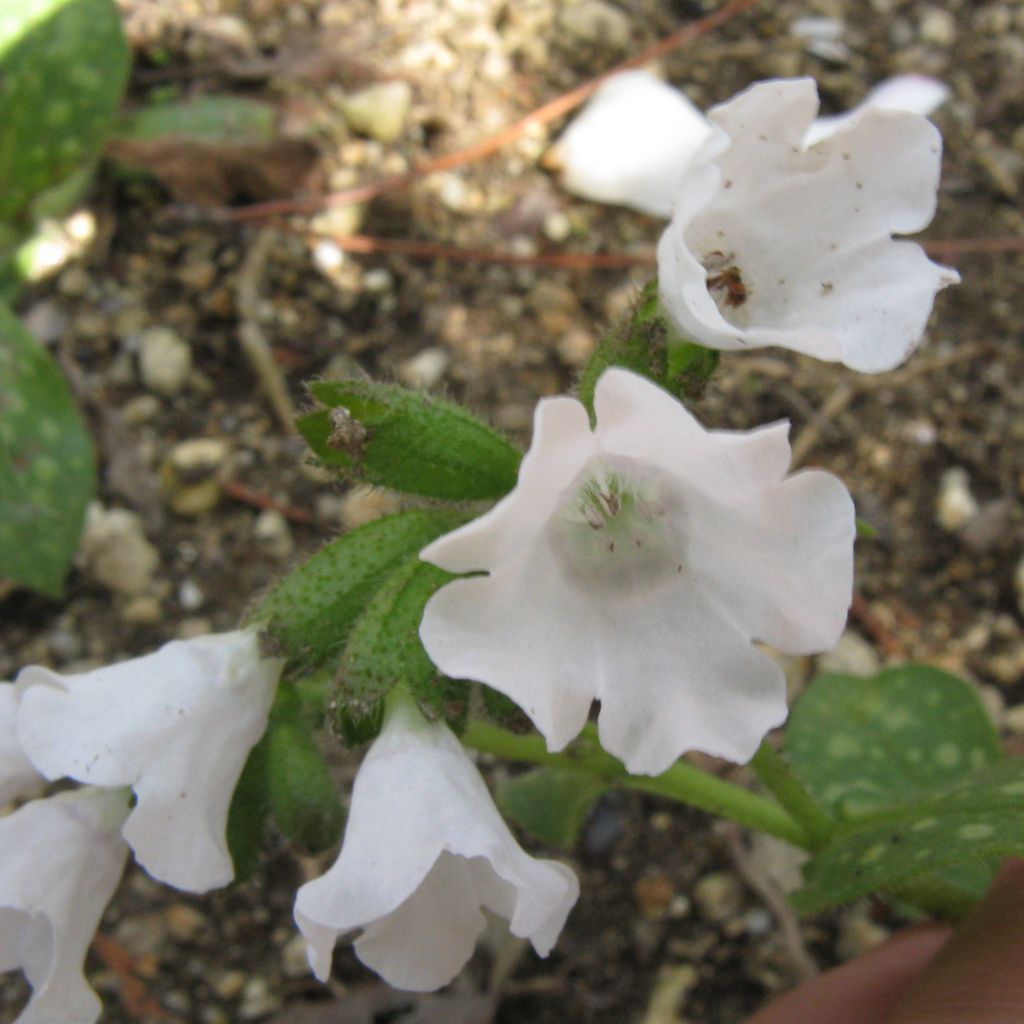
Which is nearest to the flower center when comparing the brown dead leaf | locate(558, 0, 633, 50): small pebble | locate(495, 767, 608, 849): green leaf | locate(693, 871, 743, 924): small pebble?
locate(495, 767, 608, 849): green leaf

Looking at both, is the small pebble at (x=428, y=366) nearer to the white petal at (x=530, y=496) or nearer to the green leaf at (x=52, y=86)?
the green leaf at (x=52, y=86)

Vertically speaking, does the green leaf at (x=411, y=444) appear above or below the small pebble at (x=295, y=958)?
above

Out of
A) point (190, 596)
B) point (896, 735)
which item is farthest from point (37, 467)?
point (896, 735)

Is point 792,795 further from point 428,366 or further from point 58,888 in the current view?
point 428,366

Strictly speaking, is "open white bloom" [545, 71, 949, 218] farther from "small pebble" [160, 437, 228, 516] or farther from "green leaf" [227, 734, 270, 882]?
"green leaf" [227, 734, 270, 882]

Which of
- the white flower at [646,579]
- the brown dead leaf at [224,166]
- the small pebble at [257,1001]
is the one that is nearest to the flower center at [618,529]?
the white flower at [646,579]

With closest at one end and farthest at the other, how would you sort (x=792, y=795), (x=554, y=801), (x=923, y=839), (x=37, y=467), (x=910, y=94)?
1. (x=923, y=839)
2. (x=792, y=795)
3. (x=554, y=801)
4. (x=37, y=467)
5. (x=910, y=94)

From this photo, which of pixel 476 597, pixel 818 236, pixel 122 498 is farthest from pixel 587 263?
pixel 476 597
